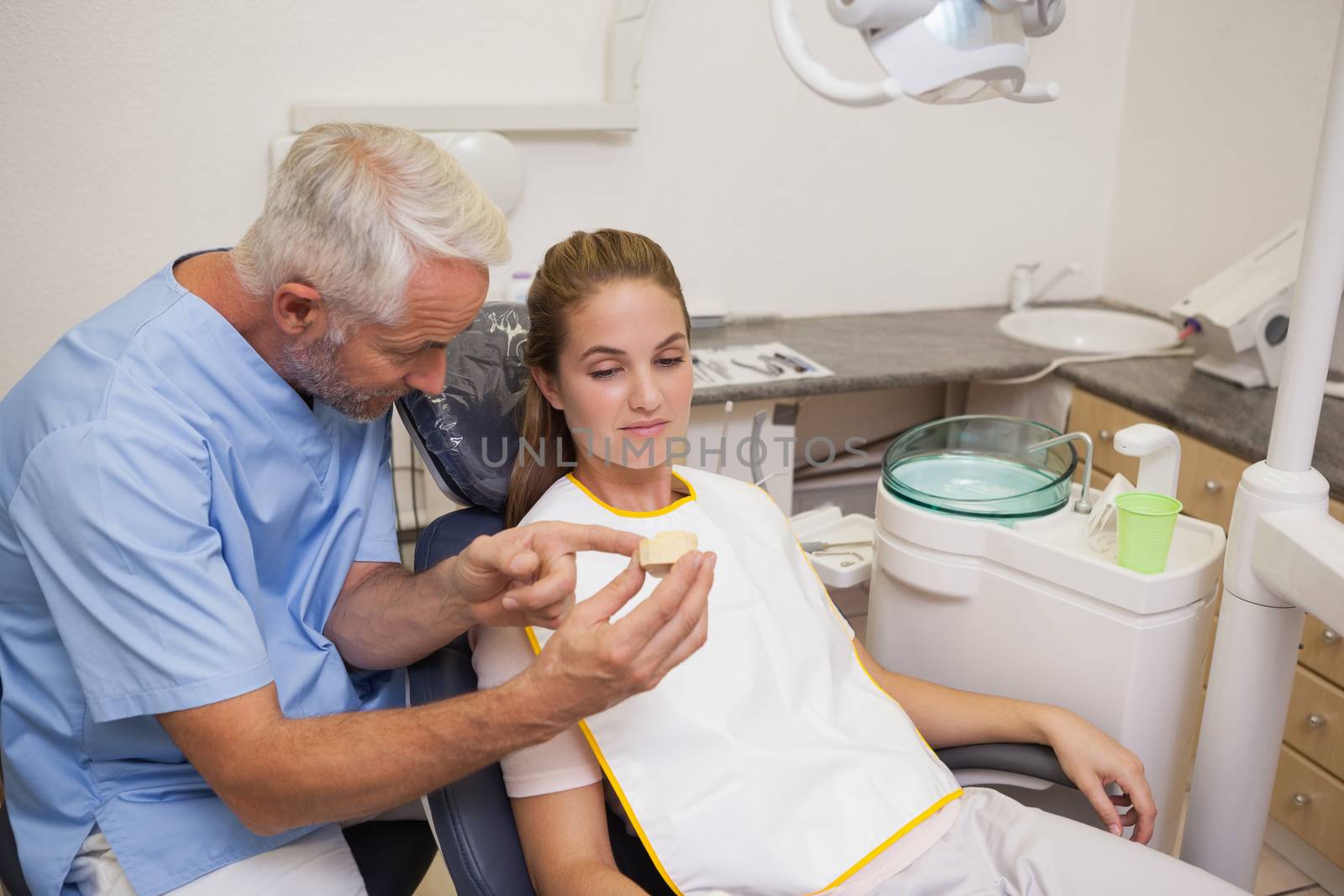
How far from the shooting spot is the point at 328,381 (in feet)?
4.22

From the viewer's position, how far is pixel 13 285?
2447 mm

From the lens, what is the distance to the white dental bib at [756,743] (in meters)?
1.21

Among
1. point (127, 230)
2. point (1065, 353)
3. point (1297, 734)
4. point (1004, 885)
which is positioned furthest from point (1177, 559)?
point (127, 230)

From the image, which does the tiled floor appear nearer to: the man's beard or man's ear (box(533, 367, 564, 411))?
man's ear (box(533, 367, 564, 411))

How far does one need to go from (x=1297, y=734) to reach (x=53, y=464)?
7.08ft

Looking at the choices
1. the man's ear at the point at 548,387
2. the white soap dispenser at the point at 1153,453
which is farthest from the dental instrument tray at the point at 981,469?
the man's ear at the point at 548,387

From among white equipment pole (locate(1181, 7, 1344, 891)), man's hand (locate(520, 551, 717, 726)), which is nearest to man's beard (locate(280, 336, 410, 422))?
man's hand (locate(520, 551, 717, 726))

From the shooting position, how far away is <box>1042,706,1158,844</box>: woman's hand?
1.33 metres

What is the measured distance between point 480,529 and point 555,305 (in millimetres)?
315

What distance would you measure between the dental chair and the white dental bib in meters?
0.09

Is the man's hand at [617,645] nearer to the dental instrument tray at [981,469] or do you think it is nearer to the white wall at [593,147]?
the dental instrument tray at [981,469]

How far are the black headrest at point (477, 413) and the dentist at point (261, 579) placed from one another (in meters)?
0.07

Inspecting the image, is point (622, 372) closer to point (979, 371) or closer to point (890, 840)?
point (890, 840)

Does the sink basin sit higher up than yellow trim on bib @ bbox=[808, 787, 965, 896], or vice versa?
the sink basin
